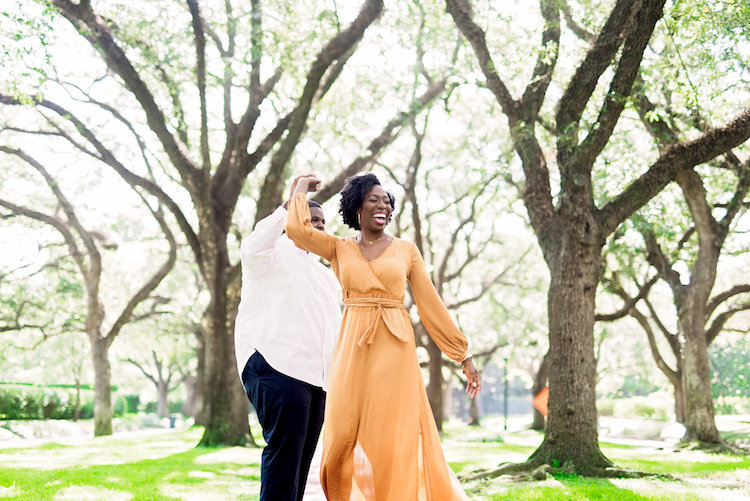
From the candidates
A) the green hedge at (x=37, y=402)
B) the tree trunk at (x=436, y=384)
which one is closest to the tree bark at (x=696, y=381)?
the tree trunk at (x=436, y=384)

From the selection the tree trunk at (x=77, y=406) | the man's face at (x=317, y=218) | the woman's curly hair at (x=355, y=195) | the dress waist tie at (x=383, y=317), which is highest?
the woman's curly hair at (x=355, y=195)

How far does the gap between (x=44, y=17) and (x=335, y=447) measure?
9954 mm

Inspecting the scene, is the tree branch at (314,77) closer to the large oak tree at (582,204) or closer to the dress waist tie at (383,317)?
the large oak tree at (582,204)

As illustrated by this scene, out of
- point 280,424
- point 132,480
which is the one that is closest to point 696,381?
point 132,480

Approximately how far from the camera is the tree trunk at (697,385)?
15.2 metres

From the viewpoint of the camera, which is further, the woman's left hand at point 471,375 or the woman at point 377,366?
the woman's left hand at point 471,375

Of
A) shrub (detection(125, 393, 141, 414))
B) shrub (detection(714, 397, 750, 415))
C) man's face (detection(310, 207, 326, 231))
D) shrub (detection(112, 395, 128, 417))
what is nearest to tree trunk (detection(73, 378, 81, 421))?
shrub (detection(112, 395, 128, 417))

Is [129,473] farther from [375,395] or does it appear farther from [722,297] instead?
[722,297]

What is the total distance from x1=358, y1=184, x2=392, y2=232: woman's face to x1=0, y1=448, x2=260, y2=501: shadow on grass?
160 inches

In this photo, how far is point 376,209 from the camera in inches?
181

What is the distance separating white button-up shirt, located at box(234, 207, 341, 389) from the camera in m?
4.45

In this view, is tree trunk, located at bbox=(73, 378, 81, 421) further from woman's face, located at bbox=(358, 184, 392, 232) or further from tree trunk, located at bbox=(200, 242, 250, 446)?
woman's face, located at bbox=(358, 184, 392, 232)

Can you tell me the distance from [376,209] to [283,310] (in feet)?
2.86

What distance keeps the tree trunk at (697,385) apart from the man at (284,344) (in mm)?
12944
